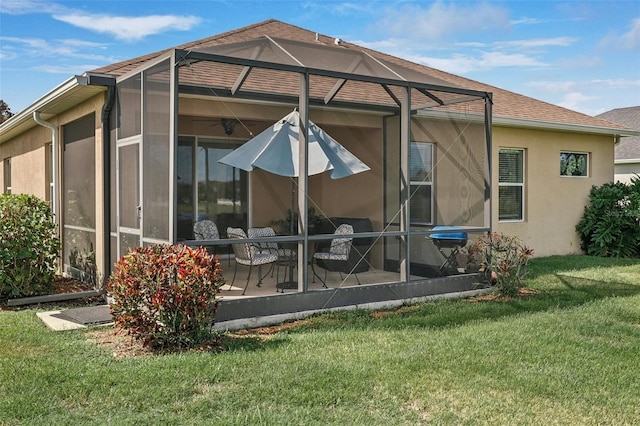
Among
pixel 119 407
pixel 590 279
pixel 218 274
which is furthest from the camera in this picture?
pixel 590 279

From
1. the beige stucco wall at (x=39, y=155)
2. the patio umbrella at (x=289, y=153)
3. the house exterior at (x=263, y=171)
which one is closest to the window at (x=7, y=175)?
the beige stucco wall at (x=39, y=155)

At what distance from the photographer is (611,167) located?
46.6 feet

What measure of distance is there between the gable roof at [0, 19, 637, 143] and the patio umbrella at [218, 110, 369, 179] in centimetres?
116

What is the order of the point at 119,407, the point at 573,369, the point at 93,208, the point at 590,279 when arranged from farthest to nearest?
the point at 590,279 → the point at 93,208 → the point at 573,369 → the point at 119,407

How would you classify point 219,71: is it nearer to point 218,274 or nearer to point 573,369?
point 218,274

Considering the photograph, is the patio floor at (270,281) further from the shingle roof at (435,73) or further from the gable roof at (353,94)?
the shingle roof at (435,73)

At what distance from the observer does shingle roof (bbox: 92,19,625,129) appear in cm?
951

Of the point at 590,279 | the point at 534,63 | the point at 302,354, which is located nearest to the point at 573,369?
the point at 302,354

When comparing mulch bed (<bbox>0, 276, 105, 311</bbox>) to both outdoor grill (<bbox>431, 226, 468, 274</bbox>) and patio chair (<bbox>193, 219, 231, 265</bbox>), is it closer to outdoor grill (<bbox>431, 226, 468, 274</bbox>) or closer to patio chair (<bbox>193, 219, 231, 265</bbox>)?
patio chair (<bbox>193, 219, 231, 265</bbox>)

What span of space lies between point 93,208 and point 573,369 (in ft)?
21.5

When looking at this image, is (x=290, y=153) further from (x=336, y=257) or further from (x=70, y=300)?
(x=70, y=300)

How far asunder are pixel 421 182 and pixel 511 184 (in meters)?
4.76

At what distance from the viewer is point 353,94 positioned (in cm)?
927

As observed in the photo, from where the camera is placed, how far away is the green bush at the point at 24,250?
7.82 m
